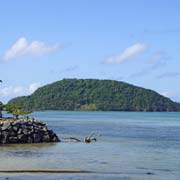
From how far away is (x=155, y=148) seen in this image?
2458 inches

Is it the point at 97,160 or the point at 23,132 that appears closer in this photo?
the point at 97,160

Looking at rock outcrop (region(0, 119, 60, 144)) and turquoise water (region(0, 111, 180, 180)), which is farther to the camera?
rock outcrop (region(0, 119, 60, 144))

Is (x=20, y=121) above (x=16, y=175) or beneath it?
above

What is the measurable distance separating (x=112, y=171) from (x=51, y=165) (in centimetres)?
544

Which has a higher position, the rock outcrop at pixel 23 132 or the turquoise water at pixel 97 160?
the rock outcrop at pixel 23 132

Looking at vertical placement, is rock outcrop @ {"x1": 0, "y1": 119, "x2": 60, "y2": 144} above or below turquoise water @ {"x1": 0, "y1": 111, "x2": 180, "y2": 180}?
above

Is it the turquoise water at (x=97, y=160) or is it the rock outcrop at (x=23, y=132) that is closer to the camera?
the turquoise water at (x=97, y=160)

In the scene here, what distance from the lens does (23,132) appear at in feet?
203

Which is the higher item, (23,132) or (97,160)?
(23,132)

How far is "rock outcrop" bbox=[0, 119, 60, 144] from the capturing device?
60.7 meters

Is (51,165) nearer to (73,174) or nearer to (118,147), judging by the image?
(73,174)

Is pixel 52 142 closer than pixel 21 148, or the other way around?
pixel 21 148

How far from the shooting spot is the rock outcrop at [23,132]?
2390 inches

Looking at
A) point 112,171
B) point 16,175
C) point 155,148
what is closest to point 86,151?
point 155,148
